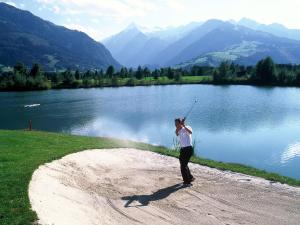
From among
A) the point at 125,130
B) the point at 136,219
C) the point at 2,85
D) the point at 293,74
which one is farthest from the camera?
the point at 2,85

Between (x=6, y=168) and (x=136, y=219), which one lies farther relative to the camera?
(x=6, y=168)

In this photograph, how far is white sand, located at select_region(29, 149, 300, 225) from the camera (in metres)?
14.5

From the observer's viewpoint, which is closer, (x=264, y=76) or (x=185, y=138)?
(x=185, y=138)

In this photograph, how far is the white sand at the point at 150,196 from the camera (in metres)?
14.5

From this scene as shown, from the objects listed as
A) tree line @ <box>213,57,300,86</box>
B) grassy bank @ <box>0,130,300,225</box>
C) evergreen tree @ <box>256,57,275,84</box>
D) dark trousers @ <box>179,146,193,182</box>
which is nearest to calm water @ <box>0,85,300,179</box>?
grassy bank @ <box>0,130,300,225</box>

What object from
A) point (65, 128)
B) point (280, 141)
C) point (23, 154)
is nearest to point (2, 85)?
point (65, 128)

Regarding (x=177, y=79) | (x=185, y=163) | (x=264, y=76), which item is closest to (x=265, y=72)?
(x=264, y=76)

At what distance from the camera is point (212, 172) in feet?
70.0

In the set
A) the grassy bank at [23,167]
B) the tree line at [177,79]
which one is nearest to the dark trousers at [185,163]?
the grassy bank at [23,167]

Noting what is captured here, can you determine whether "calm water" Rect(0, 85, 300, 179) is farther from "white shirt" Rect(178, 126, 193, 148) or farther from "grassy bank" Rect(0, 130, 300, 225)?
"white shirt" Rect(178, 126, 193, 148)

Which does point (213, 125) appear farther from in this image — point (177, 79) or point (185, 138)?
point (177, 79)

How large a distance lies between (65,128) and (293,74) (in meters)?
121

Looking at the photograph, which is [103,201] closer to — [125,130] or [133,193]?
[133,193]

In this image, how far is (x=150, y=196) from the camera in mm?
17094
